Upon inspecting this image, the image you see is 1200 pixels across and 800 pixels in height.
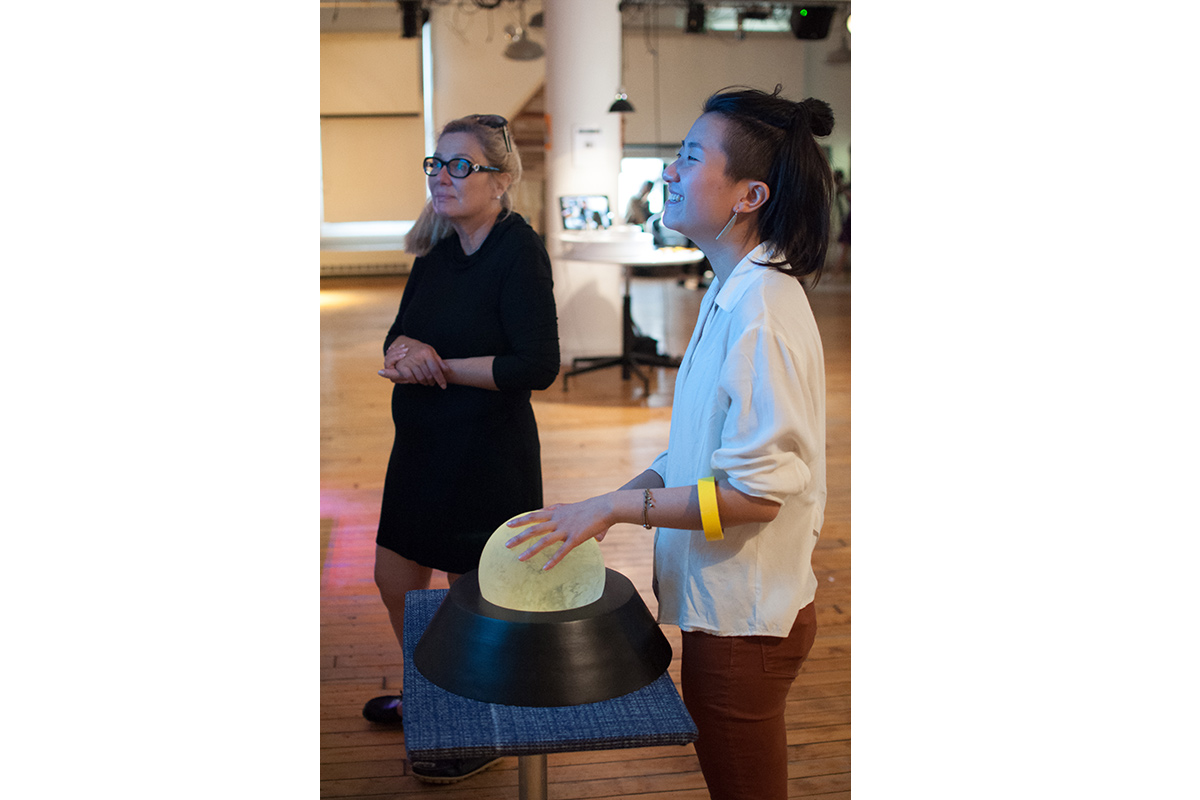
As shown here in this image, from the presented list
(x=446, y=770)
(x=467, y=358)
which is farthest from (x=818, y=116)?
(x=446, y=770)

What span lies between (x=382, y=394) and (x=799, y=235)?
20.4 feet

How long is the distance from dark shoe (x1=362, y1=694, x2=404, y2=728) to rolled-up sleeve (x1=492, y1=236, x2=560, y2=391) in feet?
3.63

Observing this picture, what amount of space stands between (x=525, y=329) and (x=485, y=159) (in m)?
0.36

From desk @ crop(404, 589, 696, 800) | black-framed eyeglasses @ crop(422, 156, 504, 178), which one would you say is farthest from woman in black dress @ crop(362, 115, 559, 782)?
desk @ crop(404, 589, 696, 800)

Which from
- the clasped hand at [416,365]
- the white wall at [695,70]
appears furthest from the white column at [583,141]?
the white wall at [695,70]

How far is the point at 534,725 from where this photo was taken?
3.89ft

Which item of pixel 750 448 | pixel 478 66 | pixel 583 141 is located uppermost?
pixel 478 66

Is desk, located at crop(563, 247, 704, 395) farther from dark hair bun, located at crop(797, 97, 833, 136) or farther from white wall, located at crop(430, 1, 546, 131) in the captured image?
white wall, located at crop(430, 1, 546, 131)

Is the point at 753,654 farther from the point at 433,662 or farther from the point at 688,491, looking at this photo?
the point at 433,662

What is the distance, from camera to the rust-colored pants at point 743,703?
1.44 m

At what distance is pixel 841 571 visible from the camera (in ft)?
12.8

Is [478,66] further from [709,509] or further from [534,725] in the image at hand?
[534,725]

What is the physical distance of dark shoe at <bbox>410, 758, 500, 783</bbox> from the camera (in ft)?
7.80
